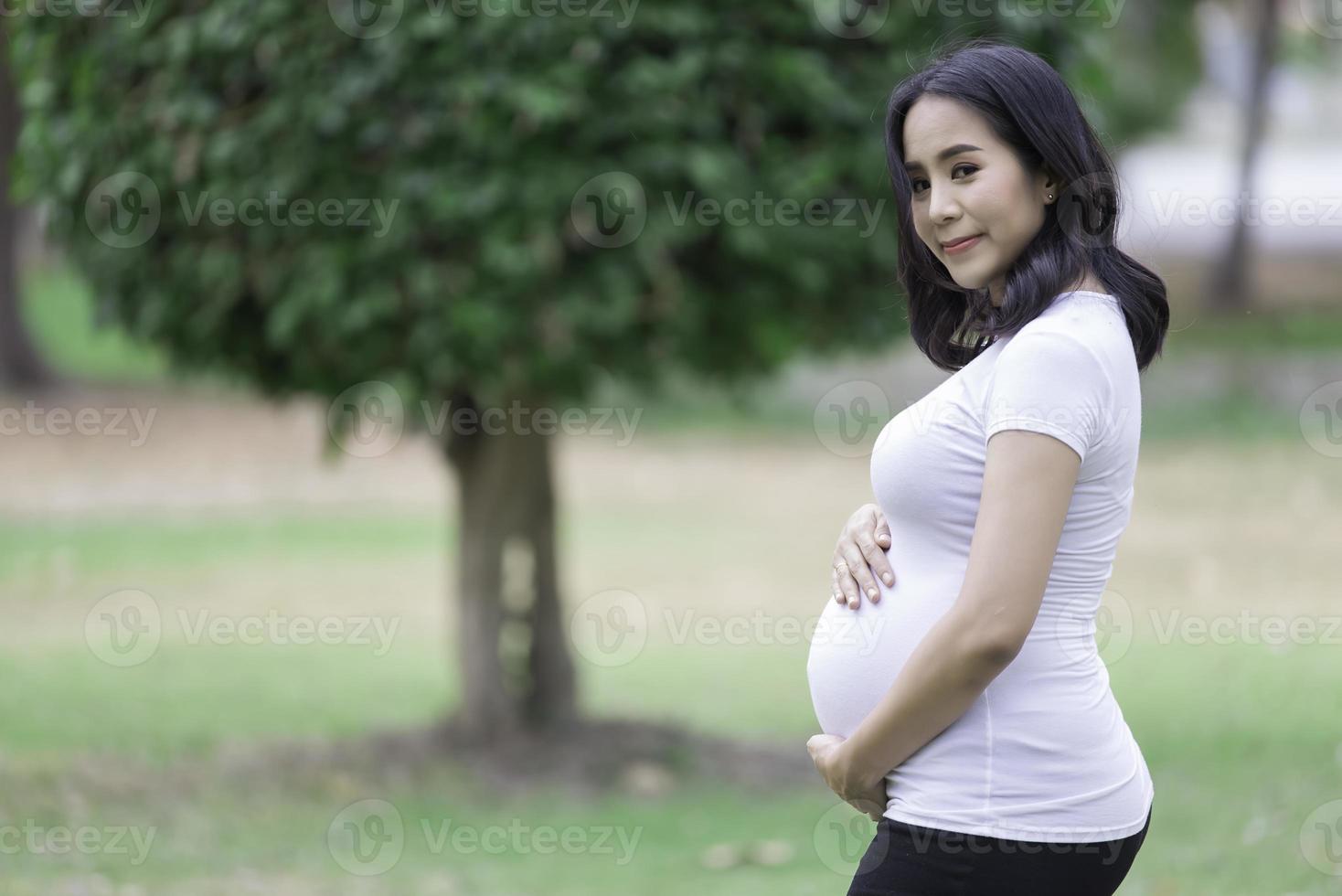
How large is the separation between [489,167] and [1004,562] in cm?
335

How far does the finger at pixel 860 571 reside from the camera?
223 centimetres

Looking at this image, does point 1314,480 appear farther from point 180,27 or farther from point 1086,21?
point 180,27

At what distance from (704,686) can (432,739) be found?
99.6 inches

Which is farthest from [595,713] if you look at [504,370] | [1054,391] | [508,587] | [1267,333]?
[1267,333]

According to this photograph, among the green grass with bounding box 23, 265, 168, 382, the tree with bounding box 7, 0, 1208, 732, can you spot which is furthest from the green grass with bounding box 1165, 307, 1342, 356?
the tree with bounding box 7, 0, 1208, 732

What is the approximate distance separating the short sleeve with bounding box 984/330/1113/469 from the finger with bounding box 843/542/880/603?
0.35 metres

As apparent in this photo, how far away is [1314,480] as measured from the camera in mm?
13852

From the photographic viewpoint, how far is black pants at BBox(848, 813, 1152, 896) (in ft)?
6.71

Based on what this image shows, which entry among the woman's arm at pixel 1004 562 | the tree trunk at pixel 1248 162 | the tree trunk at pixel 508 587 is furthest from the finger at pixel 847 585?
the tree trunk at pixel 1248 162

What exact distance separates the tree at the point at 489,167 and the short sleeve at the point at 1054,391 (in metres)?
2.93

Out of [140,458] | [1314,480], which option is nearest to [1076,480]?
[1314,480]

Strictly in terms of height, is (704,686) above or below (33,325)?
below

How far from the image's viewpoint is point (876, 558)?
2.26 m

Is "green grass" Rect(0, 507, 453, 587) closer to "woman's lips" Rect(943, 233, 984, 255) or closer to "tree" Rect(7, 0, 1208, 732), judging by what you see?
"tree" Rect(7, 0, 1208, 732)
